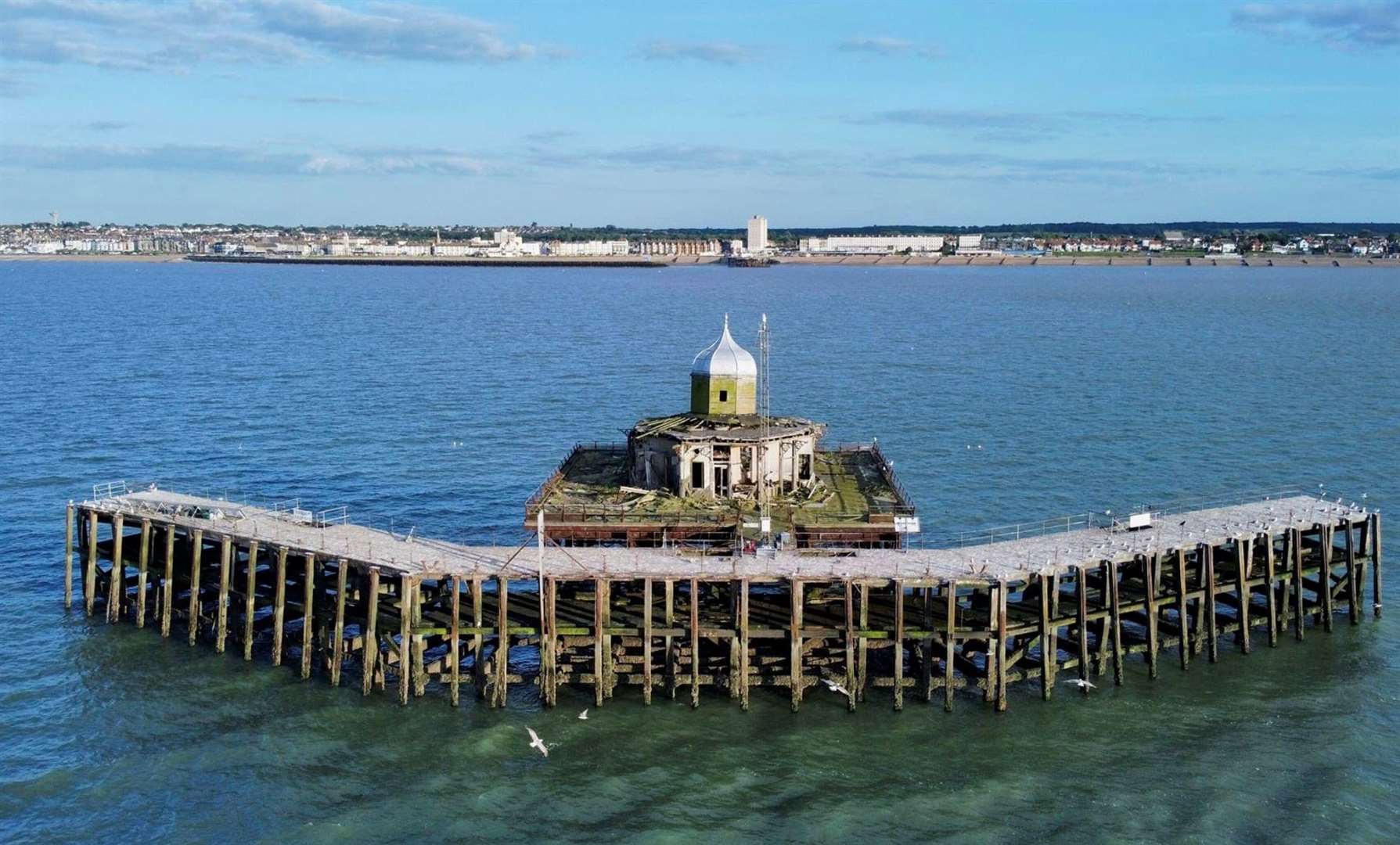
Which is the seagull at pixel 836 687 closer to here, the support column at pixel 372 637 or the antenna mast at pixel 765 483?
the antenna mast at pixel 765 483

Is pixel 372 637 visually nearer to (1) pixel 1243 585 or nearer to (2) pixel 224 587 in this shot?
(2) pixel 224 587

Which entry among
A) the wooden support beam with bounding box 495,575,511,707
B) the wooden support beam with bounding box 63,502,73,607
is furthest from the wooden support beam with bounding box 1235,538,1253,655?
the wooden support beam with bounding box 63,502,73,607

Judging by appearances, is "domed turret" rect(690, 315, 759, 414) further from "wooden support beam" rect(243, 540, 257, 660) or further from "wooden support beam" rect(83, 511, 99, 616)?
"wooden support beam" rect(83, 511, 99, 616)

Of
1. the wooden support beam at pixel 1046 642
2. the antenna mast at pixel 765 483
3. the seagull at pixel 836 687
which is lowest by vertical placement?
the seagull at pixel 836 687

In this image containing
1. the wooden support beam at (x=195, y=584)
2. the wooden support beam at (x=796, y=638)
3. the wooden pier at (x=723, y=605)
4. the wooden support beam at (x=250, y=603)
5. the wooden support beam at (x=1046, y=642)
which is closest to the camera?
the wooden support beam at (x=796, y=638)

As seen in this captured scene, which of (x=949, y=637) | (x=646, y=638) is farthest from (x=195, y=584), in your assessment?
(x=949, y=637)

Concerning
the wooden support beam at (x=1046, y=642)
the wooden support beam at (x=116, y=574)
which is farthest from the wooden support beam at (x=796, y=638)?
the wooden support beam at (x=116, y=574)

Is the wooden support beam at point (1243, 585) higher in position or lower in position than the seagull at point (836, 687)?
higher
